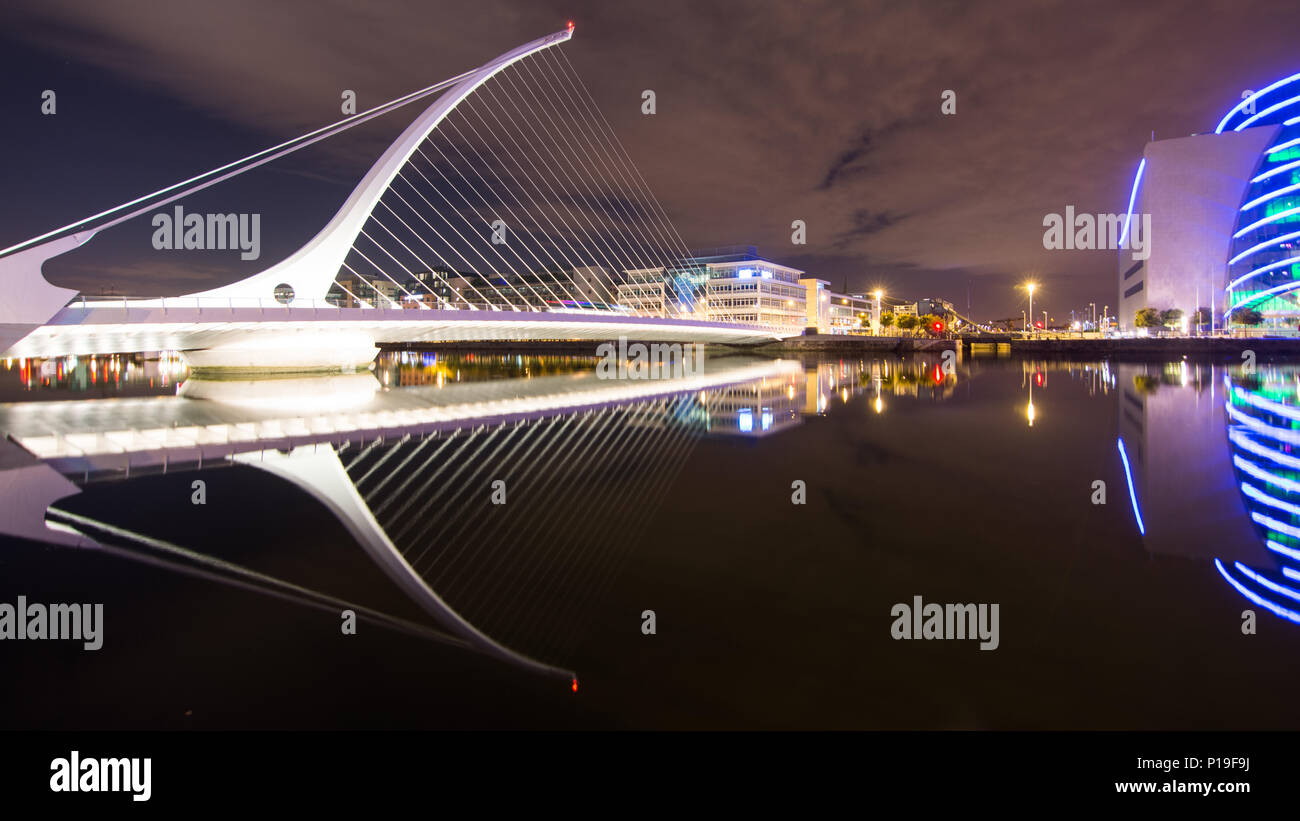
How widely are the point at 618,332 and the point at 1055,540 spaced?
104 ft

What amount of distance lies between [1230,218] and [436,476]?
84.7 metres

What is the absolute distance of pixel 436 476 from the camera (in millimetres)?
8328

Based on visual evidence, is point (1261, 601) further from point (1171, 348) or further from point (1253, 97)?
point (1253, 97)

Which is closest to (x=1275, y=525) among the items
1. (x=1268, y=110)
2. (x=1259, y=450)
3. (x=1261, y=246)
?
(x=1259, y=450)

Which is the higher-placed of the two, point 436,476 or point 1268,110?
point 1268,110

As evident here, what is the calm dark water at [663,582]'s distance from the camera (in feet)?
10.2

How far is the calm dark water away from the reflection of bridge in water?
50mm

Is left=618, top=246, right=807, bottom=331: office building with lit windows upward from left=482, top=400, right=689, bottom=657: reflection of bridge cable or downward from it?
upward

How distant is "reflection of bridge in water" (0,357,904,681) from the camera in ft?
14.6

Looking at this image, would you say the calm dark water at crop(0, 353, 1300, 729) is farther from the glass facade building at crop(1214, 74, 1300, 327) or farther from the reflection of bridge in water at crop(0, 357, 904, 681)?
the glass facade building at crop(1214, 74, 1300, 327)

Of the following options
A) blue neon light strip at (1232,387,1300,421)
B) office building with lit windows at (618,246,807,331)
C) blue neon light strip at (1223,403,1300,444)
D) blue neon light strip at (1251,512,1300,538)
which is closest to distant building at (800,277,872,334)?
office building with lit windows at (618,246,807,331)

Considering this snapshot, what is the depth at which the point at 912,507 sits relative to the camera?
677cm
